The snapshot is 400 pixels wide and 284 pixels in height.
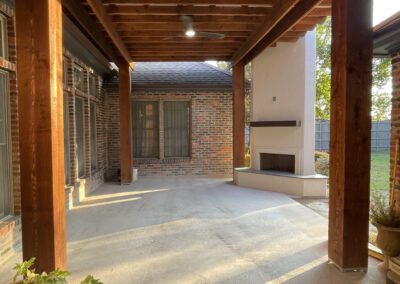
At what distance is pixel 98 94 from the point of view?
27.3 feet

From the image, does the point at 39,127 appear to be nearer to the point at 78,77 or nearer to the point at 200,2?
the point at 200,2

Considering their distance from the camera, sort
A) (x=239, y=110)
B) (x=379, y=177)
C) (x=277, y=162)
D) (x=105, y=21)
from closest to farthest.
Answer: (x=105, y=21)
(x=277, y=162)
(x=239, y=110)
(x=379, y=177)

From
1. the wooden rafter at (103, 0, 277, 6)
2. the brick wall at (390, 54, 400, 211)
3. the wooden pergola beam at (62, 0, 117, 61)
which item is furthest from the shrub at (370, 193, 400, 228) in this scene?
the wooden pergola beam at (62, 0, 117, 61)

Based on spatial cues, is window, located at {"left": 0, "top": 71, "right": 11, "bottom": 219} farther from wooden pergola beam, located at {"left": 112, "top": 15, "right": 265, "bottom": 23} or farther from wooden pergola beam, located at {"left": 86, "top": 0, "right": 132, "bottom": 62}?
wooden pergola beam, located at {"left": 112, "top": 15, "right": 265, "bottom": 23}

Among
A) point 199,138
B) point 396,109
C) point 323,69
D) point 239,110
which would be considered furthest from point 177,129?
point 396,109

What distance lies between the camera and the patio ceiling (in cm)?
450

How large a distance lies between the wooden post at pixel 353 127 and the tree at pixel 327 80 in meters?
7.90

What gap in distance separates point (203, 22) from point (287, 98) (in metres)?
2.63

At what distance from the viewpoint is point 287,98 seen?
268 inches

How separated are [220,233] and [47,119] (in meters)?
2.63

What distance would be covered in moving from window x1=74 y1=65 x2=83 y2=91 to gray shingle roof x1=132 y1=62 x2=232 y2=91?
7.91 ft

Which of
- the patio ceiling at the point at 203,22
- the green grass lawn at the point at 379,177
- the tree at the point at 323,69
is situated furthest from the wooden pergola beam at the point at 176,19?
the tree at the point at 323,69

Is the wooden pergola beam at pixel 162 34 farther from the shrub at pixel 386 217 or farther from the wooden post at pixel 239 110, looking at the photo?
the shrub at pixel 386 217

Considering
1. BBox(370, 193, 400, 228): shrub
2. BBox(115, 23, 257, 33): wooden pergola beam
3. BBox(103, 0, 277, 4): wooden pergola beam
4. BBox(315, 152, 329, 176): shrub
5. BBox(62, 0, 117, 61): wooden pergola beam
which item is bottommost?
BBox(315, 152, 329, 176): shrub
